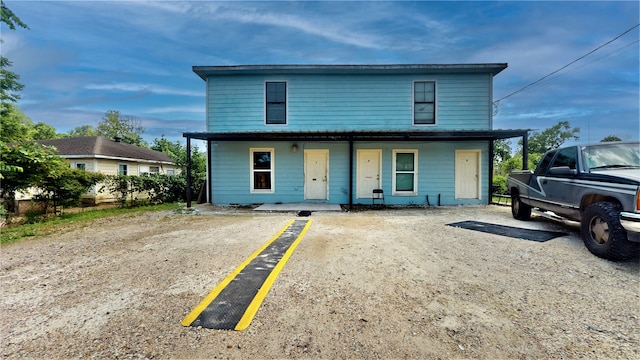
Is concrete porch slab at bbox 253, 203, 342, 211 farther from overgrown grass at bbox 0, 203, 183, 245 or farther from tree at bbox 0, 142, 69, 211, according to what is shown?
tree at bbox 0, 142, 69, 211

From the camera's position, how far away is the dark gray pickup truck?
3.64m

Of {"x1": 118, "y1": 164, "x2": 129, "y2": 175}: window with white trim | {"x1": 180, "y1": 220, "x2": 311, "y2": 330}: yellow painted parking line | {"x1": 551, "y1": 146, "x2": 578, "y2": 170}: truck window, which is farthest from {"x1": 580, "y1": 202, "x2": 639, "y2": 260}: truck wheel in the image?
{"x1": 118, "y1": 164, "x2": 129, "y2": 175}: window with white trim

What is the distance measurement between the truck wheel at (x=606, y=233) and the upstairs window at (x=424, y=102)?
6.64 m

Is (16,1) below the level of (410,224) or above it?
above

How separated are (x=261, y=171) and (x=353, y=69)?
219 inches

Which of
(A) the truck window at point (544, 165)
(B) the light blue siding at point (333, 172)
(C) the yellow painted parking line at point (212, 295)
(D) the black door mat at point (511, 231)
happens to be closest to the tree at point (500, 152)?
(B) the light blue siding at point (333, 172)

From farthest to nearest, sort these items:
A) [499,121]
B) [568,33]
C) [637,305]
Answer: [499,121] → [568,33] → [637,305]

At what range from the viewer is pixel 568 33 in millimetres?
10883

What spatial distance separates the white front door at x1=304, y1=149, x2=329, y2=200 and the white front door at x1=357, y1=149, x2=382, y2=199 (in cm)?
137

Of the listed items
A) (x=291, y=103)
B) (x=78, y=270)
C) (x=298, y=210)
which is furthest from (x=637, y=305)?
(x=291, y=103)

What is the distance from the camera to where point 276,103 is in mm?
10312

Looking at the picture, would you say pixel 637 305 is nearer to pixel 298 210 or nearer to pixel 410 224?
pixel 410 224

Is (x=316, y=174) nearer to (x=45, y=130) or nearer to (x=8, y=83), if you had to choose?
(x=8, y=83)

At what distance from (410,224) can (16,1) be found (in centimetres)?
1259
